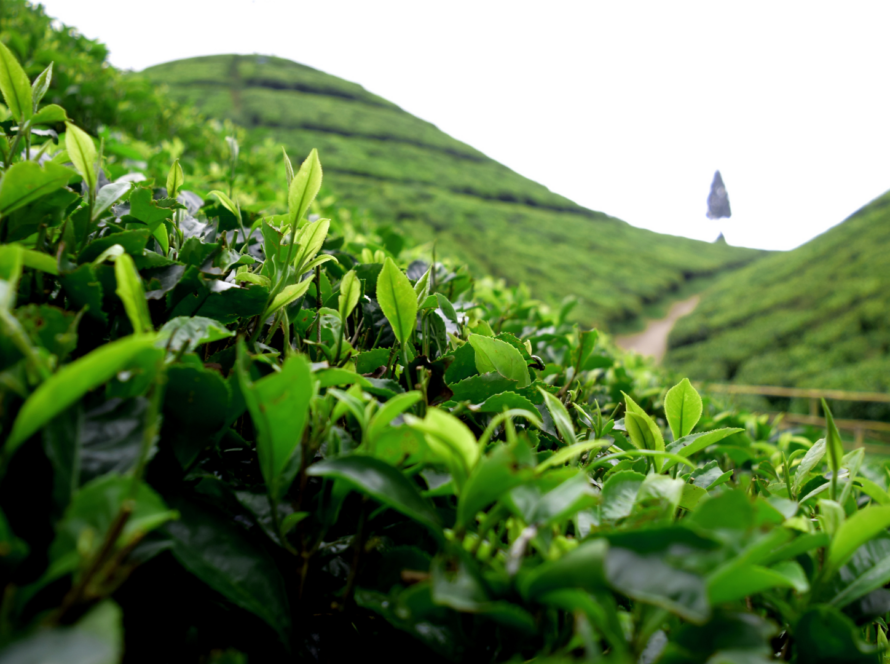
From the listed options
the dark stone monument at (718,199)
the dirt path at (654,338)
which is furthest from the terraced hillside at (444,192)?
the dark stone monument at (718,199)

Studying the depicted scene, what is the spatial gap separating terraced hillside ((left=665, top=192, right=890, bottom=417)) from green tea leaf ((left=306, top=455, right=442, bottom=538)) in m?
11.1

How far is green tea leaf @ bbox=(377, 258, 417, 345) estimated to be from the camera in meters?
0.57

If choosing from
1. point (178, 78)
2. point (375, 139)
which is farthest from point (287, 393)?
point (178, 78)

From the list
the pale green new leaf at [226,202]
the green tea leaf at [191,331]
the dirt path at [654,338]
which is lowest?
the dirt path at [654,338]

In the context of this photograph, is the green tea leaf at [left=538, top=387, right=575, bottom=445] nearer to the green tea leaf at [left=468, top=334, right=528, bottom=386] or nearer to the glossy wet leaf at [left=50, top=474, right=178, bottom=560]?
the green tea leaf at [left=468, top=334, right=528, bottom=386]

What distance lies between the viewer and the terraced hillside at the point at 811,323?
35.1 feet

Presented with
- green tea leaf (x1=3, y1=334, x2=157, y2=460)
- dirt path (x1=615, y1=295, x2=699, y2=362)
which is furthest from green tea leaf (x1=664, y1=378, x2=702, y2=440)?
dirt path (x1=615, y1=295, x2=699, y2=362)

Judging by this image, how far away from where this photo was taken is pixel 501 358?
2.04 feet

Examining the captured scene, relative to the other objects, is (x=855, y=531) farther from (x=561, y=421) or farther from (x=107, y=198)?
(x=107, y=198)

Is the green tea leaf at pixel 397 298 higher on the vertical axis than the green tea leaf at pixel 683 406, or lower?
higher

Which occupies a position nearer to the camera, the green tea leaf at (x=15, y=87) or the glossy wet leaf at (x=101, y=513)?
the glossy wet leaf at (x=101, y=513)

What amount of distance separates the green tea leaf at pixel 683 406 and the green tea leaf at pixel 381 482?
39 cm

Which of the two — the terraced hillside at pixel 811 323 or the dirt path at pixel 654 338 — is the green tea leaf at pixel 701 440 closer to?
the terraced hillside at pixel 811 323

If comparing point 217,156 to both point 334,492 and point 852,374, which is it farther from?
point 852,374
